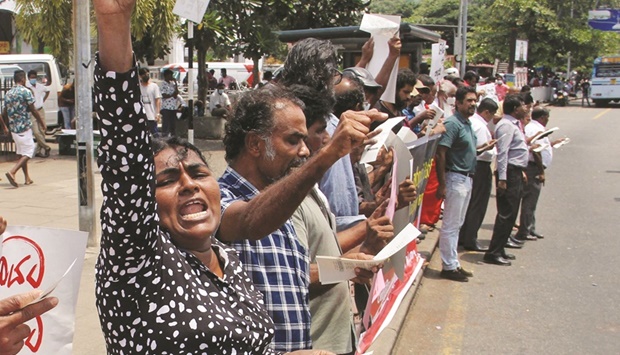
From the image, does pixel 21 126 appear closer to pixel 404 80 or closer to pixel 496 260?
pixel 404 80

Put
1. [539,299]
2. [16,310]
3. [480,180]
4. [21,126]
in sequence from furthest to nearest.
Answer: [21,126], [480,180], [539,299], [16,310]

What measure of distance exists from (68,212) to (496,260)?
546cm

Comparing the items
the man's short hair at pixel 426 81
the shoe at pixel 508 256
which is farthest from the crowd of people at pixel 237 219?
the man's short hair at pixel 426 81

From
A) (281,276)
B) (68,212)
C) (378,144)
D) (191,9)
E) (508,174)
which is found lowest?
(68,212)

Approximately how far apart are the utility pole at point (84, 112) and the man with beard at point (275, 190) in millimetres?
4514

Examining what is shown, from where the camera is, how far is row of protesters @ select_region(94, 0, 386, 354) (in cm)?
150

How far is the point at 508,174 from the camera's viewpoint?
7.88 metres

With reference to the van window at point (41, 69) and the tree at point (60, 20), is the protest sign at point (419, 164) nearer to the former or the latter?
the tree at point (60, 20)

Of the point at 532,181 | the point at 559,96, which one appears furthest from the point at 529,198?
the point at 559,96

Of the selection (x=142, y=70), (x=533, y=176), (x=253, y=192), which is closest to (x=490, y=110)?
(x=533, y=176)

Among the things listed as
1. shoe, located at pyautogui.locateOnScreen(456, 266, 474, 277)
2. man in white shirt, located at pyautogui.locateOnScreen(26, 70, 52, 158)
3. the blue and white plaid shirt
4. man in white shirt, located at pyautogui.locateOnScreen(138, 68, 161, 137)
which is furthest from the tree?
the blue and white plaid shirt

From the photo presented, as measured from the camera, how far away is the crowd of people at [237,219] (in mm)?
1530

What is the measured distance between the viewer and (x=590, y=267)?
765cm

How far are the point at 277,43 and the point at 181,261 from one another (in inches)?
546
